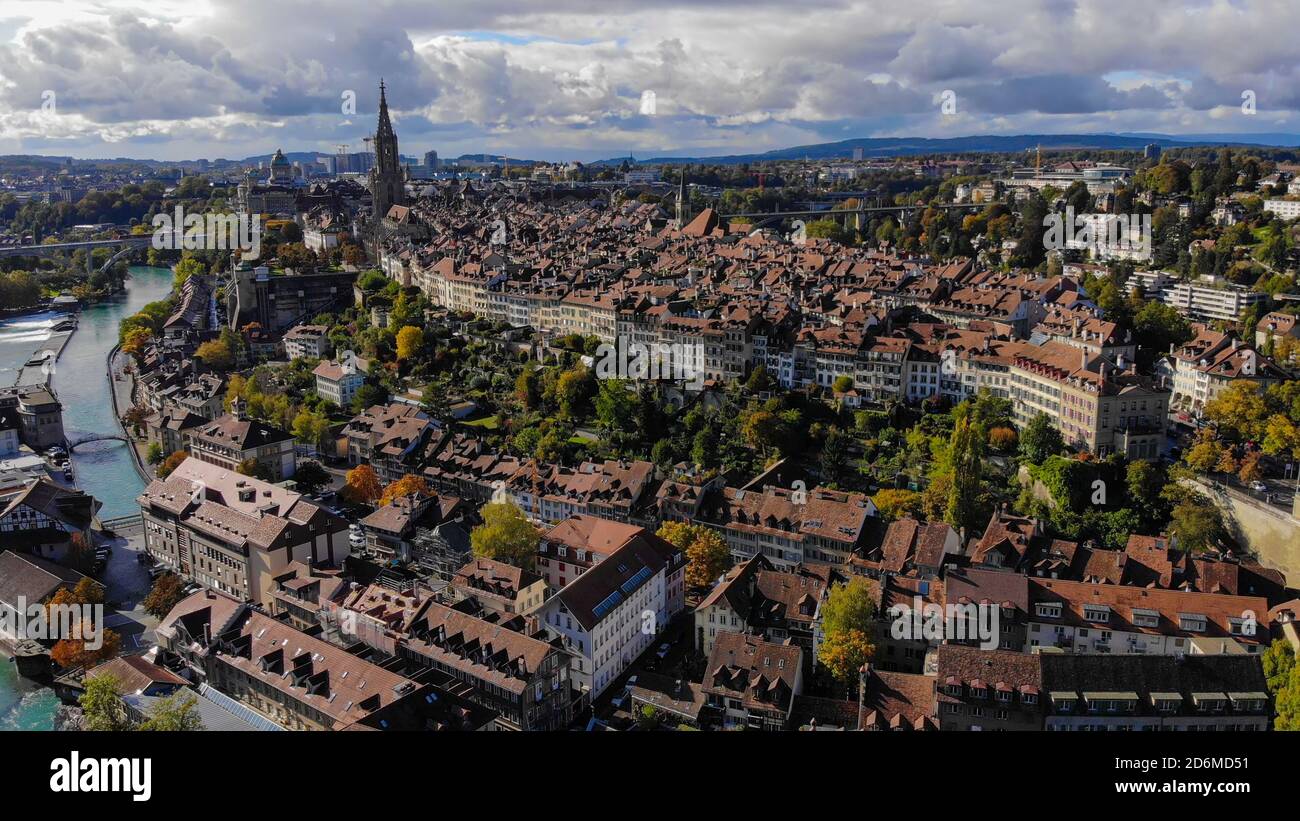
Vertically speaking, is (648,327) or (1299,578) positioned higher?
(648,327)

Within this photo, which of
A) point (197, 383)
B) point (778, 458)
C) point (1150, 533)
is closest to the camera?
point (1150, 533)

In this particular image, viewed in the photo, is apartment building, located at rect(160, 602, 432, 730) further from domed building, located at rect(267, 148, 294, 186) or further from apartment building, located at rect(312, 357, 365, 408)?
domed building, located at rect(267, 148, 294, 186)

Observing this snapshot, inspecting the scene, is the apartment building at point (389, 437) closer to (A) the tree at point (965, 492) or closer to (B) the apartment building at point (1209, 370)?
(A) the tree at point (965, 492)

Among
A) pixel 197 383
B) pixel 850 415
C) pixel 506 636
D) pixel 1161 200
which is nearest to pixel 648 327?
pixel 850 415

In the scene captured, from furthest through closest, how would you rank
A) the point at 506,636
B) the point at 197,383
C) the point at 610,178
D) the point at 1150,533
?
1. the point at 610,178
2. the point at 197,383
3. the point at 1150,533
4. the point at 506,636

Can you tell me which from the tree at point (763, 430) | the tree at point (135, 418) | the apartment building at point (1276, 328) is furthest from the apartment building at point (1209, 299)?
the tree at point (135, 418)

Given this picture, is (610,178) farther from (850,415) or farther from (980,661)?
(980,661)

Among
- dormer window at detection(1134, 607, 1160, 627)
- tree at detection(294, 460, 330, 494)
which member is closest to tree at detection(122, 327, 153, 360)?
tree at detection(294, 460, 330, 494)
